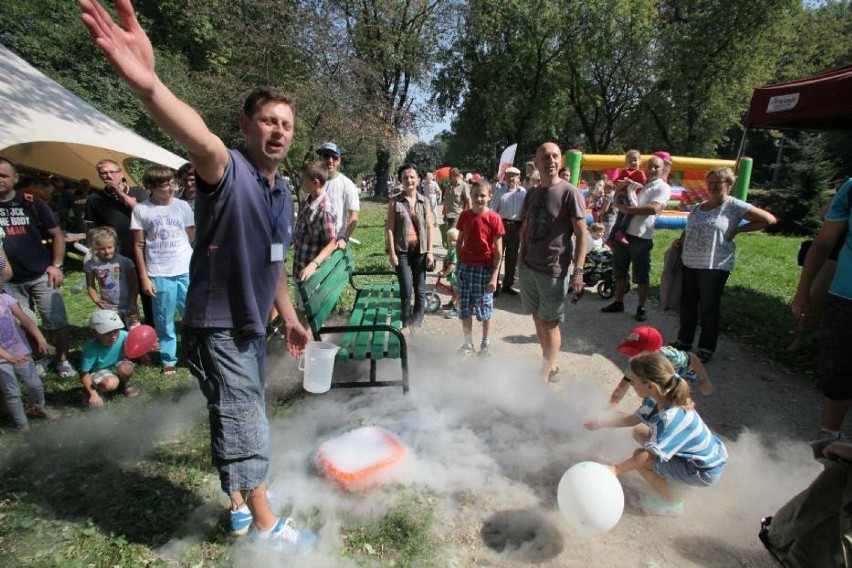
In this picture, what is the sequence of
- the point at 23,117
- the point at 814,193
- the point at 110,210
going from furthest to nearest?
the point at 814,193, the point at 23,117, the point at 110,210

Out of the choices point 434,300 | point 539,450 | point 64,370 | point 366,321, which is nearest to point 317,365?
point 366,321

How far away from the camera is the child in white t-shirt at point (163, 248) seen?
4.07 metres

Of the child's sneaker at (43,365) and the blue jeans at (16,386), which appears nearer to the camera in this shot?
the blue jeans at (16,386)

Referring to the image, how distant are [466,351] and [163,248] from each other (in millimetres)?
3082

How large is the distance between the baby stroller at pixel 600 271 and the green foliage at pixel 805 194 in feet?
43.0

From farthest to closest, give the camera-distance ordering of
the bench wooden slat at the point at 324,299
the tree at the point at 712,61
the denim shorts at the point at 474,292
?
the tree at the point at 712,61 < the denim shorts at the point at 474,292 < the bench wooden slat at the point at 324,299

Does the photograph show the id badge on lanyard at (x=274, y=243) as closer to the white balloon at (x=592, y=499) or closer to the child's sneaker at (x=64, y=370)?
the white balloon at (x=592, y=499)

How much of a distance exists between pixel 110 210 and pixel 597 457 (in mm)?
5443

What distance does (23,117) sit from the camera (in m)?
6.03

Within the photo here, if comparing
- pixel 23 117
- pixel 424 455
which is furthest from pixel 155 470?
pixel 23 117

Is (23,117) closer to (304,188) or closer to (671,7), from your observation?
(304,188)

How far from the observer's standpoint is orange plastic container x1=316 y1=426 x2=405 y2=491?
8.93 ft

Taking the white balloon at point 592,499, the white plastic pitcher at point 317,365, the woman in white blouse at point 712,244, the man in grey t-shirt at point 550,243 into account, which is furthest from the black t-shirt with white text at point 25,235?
the woman in white blouse at point 712,244

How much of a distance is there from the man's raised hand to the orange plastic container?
221cm
